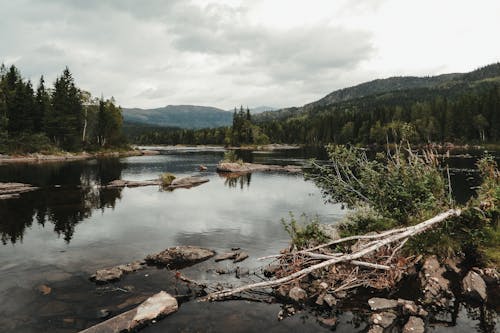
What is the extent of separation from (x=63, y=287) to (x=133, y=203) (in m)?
22.5

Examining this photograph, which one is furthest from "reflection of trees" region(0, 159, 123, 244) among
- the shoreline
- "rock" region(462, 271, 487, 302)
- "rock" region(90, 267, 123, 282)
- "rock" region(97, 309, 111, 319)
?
the shoreline

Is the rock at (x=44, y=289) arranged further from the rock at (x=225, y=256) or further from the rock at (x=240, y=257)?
the rock at (x=240, y=257)

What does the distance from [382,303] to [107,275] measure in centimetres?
1270

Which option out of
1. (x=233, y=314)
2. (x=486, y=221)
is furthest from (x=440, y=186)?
(x=233, y=314)

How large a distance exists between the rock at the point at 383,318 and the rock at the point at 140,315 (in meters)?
7.59

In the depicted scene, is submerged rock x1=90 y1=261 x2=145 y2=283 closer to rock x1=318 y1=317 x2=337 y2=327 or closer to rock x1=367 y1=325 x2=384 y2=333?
rock x1=318 y1=317 x2=337 y2=327

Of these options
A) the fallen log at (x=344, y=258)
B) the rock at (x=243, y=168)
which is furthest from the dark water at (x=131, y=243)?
the rock at (x=243, y=168)

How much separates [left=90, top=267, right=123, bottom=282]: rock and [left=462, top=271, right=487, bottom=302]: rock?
51.5 ft

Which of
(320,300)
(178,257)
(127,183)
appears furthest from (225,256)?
(127,183)

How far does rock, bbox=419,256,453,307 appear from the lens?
45.7 ft

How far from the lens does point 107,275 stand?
17.0m

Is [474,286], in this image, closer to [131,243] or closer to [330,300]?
[330,300]

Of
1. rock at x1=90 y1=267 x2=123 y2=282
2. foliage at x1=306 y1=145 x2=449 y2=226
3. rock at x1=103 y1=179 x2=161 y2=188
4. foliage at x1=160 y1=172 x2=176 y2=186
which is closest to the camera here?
rock at x1=90 y1=267 x2=123 y2=282

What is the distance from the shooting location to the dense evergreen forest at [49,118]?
3531 inches
